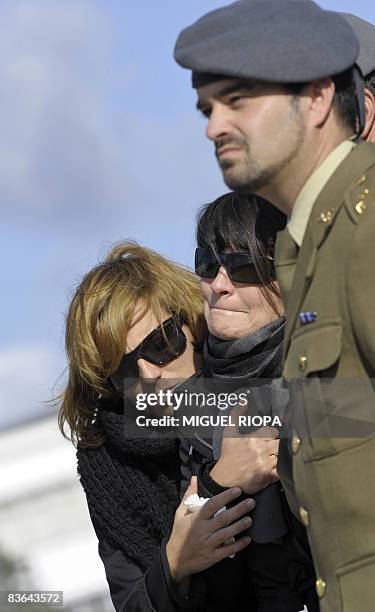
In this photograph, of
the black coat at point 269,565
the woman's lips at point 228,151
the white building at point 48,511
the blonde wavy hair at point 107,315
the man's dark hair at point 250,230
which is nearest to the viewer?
the woman's lips at point 228,151

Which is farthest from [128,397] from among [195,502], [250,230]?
[250,230]

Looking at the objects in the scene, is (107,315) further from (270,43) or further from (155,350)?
(270,43)

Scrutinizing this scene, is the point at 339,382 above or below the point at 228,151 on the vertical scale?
below

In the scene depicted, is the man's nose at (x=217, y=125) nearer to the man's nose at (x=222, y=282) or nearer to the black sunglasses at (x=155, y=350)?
the man's nose at (x=222, y=282)

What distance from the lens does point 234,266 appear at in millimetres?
4371

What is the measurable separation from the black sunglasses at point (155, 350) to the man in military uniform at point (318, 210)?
171cm

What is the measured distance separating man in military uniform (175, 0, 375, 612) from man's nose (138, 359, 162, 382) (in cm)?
170

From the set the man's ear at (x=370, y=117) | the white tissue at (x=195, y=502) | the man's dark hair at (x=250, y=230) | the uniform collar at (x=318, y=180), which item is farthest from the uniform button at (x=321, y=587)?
the man's ear at (x=370, y=117)

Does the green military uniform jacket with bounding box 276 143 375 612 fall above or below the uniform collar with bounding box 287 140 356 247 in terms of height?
below

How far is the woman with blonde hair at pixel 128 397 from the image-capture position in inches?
190

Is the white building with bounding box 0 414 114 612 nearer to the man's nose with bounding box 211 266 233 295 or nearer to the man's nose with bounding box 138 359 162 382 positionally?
the man's nose with bounding box 138 359 162 382

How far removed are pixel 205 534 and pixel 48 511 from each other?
7377 millimetres

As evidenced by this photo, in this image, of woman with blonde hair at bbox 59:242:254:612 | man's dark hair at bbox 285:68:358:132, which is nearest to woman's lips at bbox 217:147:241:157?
man's dark hair at bbox 285:68:358:132

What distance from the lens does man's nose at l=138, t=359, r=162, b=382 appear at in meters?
4.84
